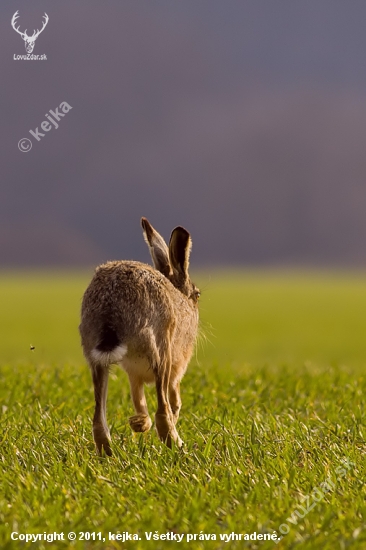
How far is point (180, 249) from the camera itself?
6.45 metres

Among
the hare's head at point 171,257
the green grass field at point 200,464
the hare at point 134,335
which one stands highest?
the hare's head at point 171,257

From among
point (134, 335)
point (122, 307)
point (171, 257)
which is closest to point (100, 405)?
point (134, 335)

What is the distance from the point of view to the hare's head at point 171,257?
6465 mm

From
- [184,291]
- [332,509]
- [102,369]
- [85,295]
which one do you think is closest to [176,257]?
[184,291]

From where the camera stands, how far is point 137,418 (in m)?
5.63

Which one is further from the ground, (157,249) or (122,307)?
(157,249)

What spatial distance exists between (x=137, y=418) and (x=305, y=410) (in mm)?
2558

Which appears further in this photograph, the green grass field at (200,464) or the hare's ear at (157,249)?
the hare's ear at (157,249)

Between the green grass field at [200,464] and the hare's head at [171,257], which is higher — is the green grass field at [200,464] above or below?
below

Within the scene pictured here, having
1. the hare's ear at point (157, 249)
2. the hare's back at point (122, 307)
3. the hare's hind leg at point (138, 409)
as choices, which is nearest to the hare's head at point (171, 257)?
the hare's ear at point (157, 249)

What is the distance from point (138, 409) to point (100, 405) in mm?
691

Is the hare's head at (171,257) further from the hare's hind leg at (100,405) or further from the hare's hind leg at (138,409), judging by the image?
the hare's hind leg at (100,405)

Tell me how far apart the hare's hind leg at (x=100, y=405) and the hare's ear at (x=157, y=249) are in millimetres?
1396

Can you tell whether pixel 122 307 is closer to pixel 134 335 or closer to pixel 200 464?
pixel 134 335
